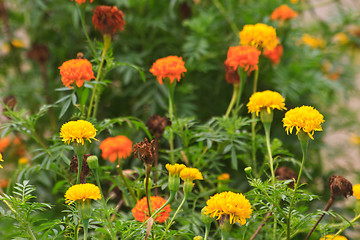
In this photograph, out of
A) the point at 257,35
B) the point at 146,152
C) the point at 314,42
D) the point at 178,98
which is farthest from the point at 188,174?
the point at 314,42

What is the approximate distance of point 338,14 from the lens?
1.51m

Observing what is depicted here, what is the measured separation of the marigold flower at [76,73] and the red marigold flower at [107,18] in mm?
129

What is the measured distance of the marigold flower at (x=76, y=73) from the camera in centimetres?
65

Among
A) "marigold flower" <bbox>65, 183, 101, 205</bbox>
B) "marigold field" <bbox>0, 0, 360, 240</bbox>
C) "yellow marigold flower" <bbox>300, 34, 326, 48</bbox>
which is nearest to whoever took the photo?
"marigold flower" <bbox>65, 183, 101, 205</bbox>

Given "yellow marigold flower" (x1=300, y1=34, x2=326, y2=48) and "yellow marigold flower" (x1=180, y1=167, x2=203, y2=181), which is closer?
"yellow marigold flower" (x1=180, y1=167, x2=203, y2=181)

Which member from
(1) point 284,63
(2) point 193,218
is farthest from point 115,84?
(2) point 193,218

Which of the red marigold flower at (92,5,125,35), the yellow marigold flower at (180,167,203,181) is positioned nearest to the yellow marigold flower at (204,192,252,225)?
the yellow marigold flower at (180,167,203,181)

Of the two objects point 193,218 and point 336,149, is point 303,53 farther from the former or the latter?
point 193,218

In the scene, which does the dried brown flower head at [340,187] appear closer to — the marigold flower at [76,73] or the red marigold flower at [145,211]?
the red marigold flower at [145,211]

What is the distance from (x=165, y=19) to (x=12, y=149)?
0.58m

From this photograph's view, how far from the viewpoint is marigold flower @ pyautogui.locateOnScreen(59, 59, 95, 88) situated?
2.13 ft

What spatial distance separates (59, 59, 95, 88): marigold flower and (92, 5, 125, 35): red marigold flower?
129mm

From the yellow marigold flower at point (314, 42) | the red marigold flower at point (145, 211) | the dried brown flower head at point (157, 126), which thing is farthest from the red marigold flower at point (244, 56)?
the yellow marigold flower at point (314, 42)

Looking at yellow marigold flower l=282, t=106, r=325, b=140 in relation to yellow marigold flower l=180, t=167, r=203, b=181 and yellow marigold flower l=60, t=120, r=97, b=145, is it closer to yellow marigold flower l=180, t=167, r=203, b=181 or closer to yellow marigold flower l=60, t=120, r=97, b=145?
yellow marigold flower l=180, t=167, r=203, b=181
